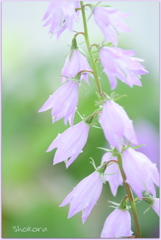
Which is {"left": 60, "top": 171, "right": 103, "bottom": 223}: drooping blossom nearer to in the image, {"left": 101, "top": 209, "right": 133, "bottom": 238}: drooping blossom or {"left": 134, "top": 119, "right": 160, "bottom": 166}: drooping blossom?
{"left": 101, "top": 209, "right": 133, "bottom": 238}: drooping blossom

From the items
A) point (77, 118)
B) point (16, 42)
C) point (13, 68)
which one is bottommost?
point (77, 118)

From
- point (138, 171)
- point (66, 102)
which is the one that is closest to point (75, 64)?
point (66, 102)

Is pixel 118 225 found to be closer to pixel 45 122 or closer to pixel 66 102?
pixel 66 102

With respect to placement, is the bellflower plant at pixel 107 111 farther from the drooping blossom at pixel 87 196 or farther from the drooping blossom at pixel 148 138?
the drooping blossom at pixel 148 138

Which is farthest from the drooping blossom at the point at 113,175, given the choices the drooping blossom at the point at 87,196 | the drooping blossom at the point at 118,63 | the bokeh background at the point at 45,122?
the bokeh background at the point at 45,122


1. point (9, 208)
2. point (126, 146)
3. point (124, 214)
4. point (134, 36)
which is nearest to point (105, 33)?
point (126, 146)

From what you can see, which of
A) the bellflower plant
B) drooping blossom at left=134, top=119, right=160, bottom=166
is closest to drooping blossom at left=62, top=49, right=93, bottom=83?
the bellflower plant

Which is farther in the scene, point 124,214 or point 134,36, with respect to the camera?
point 134,36

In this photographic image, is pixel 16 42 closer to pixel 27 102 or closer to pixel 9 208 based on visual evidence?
pixel 27 102
